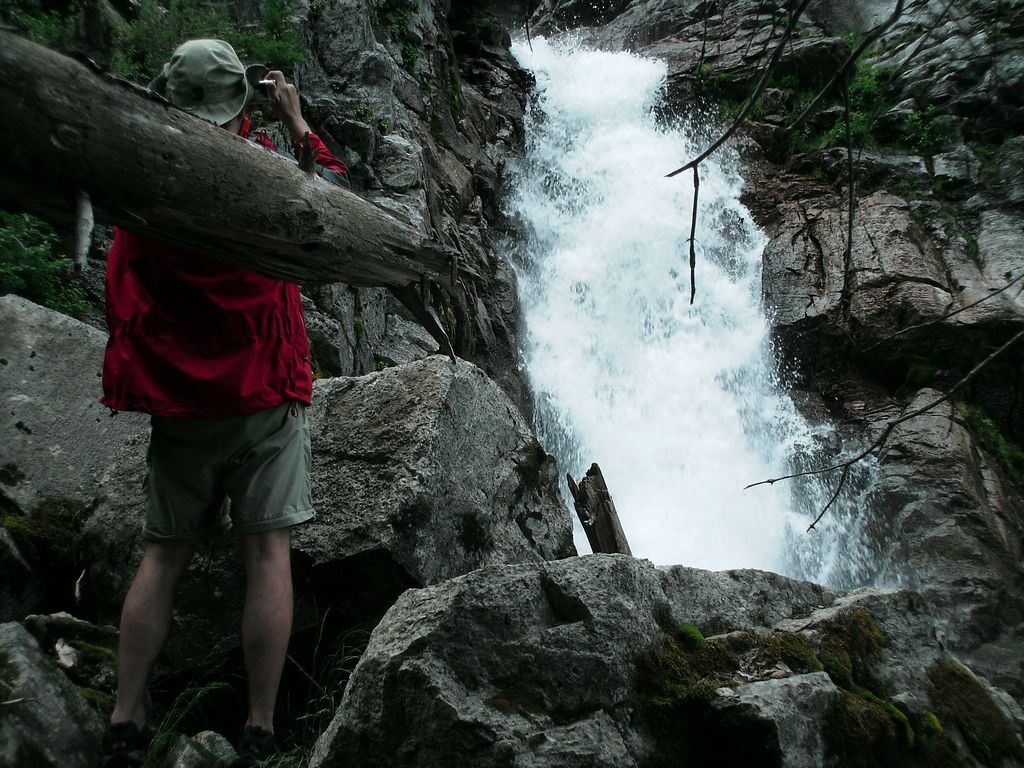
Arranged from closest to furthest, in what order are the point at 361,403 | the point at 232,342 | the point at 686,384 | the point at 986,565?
the point at 232,342, the point at 361,403, the point at 986,565, the point at 686,384

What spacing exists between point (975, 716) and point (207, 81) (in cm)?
331

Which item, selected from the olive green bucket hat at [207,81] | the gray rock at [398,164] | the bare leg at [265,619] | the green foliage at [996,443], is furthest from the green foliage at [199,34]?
the green foliage at [996,443]

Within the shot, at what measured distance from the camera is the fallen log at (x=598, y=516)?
415 centimetres

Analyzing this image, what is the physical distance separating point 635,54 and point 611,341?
9653 millimetres

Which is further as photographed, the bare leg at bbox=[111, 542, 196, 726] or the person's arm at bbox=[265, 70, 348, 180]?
the person's arm at bbox=[265, 70, 348, 180]

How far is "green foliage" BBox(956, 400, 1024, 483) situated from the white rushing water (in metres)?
2.05

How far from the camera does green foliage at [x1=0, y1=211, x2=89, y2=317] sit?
4.15m

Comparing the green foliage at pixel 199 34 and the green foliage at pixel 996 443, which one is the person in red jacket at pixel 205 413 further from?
the green foliage at pixel 996 443

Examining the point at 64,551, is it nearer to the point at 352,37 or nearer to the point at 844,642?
the point at 844,642

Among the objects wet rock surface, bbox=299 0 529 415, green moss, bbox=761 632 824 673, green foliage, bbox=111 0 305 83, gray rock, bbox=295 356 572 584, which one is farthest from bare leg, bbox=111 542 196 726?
green foliage, bbox=111 0 305 83

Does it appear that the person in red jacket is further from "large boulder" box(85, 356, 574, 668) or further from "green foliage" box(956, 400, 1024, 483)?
"green foliage" box(956, 400, 1024, 483)

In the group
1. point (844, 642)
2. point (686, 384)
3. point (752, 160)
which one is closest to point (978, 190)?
point (752, 160)

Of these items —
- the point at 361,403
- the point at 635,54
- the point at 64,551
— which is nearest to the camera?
the point at 64,551

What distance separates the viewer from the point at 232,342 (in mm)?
2188
